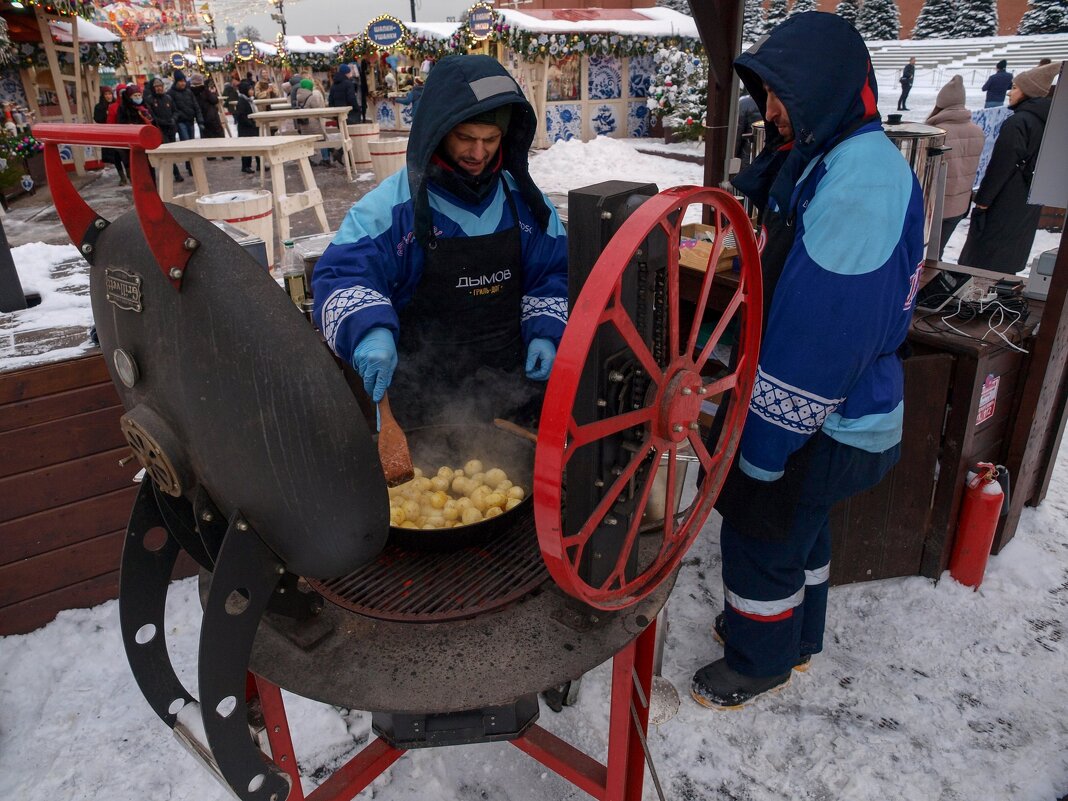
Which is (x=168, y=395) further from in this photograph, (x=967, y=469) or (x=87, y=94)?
(x=87, y=94)

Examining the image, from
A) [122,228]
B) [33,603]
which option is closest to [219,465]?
[122,228]

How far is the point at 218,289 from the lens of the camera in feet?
3.73

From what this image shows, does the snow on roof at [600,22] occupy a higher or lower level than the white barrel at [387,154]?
higher

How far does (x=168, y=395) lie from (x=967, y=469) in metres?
3.37

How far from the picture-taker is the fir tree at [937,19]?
2929cm

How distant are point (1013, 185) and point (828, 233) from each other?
5.30m

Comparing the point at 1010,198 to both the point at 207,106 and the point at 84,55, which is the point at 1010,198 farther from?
the point at 84,55

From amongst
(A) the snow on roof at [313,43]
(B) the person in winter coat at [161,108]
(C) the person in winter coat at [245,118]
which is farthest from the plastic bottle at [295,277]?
(A) the snow on roof at [313,43]

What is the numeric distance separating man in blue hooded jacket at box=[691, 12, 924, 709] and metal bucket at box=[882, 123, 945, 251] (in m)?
1.48

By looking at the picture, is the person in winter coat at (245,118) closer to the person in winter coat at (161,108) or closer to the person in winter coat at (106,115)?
the person in winter coat at (161,108)

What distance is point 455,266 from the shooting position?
243 cm

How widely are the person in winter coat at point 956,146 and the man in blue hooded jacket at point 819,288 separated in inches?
198

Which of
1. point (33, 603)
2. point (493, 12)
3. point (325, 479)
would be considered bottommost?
point (33, 603)

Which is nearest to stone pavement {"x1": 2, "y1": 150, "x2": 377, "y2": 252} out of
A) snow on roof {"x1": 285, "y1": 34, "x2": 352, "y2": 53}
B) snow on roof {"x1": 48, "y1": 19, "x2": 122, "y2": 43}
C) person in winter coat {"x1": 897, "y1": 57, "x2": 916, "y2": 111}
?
snow on roof {"x1": 48, "y1": 19, "x2": 122, "y2": 43}
